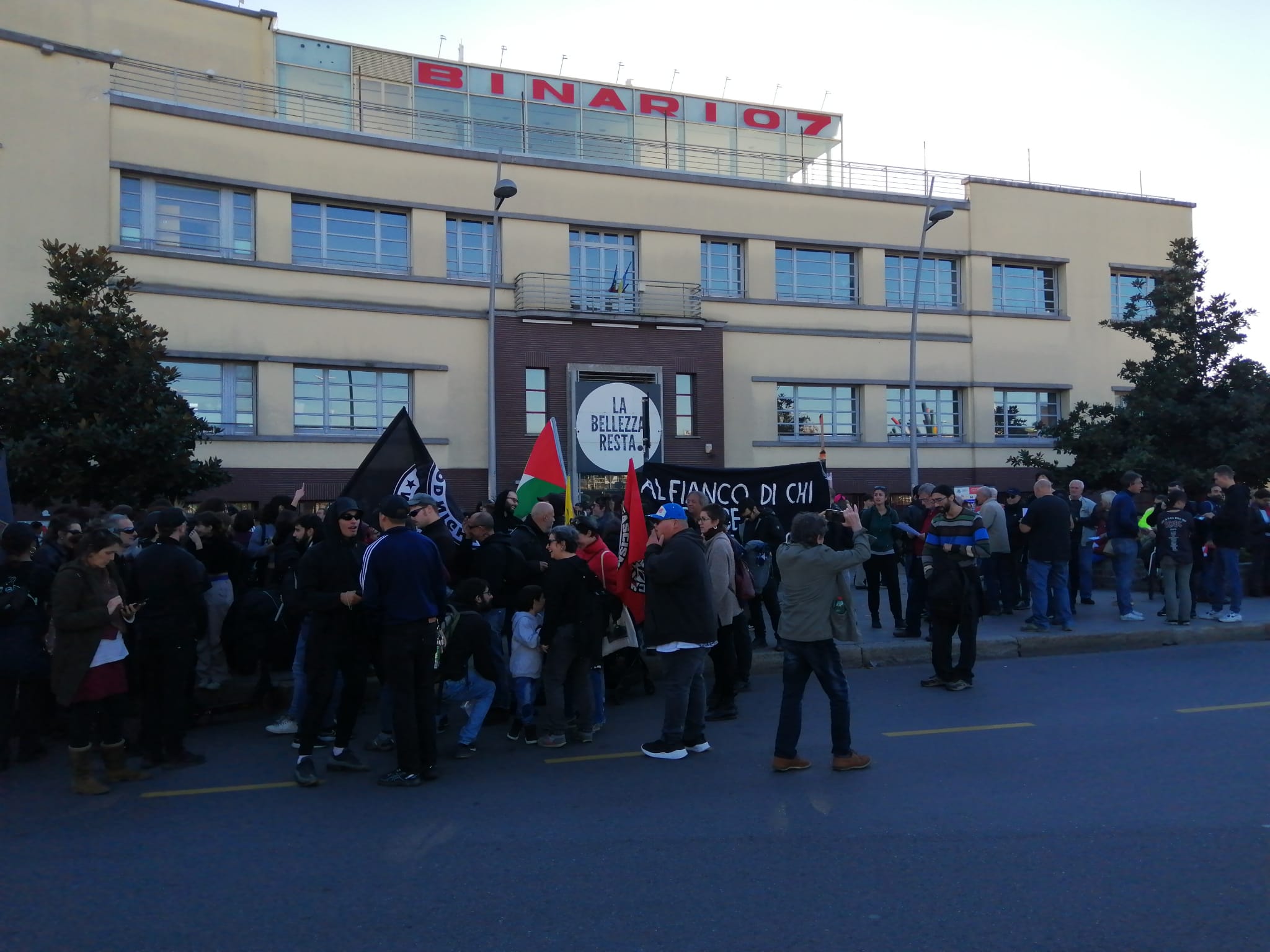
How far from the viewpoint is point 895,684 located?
966 cm

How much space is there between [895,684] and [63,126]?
797 inches

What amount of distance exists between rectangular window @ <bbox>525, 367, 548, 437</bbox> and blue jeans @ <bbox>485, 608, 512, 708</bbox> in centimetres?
1685

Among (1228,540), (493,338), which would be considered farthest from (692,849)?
(493,338)

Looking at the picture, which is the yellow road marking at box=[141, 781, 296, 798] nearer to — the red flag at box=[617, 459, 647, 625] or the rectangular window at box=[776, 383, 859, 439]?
the red flag at box=[617, 459, 647, 625]

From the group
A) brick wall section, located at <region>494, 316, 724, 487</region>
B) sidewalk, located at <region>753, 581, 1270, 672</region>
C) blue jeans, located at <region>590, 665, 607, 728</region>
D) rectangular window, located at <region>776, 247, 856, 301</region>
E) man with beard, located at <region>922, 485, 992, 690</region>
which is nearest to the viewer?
blue jeans, located at <region>590, 665, 607, 728</region>

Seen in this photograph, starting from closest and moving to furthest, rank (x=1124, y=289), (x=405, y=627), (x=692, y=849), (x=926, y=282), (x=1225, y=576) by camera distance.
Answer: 1. (x=692, y=849)
2. (x=405, y=627)
3. (x=1225, y=576)
4. (x=926, y=282)
5. (x=1124, y=289)

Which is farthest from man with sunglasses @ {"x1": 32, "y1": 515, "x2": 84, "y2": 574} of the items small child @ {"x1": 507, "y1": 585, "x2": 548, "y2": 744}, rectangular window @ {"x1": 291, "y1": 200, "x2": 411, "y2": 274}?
rectangular window @ {"x1": 291, "y1": 200, "x2": 411, "y2": 274}

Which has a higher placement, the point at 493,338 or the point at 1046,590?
the point at 493,338

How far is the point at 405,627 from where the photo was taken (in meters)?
6.54

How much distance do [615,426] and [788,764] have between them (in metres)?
19.5

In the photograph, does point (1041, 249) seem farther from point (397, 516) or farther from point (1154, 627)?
point (397, 516)

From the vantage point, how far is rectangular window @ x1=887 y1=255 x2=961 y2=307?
95.2ft

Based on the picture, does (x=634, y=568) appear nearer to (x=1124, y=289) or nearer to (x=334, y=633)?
(x=334, y=633)

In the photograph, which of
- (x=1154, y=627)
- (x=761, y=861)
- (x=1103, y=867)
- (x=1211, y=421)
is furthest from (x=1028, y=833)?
(x=1211, y=421)
